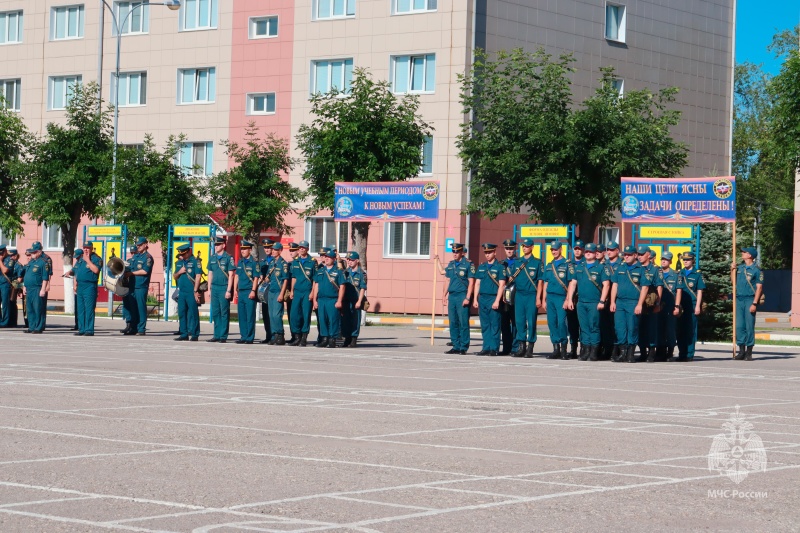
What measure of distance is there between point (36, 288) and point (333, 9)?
2343 cm

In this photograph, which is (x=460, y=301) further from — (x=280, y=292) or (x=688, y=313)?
(x=688, y=313)

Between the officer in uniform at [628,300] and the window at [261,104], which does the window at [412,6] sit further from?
the officer in uniform at [628,300]

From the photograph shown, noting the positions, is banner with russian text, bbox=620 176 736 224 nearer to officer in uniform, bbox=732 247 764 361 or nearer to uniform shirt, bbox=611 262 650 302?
officer in uniform, bbox=732 247 764 361

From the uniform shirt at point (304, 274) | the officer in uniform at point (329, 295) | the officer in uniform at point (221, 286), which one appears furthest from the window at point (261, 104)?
the officer in uniform at point (329, 295)

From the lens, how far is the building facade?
159 feet

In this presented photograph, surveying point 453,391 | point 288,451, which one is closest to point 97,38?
point 453,391

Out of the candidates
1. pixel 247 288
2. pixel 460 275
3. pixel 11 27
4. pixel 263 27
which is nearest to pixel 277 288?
pixel 247 288

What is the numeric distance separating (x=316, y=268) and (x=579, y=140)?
51.1 feet

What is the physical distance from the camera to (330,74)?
168 ft

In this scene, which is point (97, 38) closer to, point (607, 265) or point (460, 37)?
point (460, 37)

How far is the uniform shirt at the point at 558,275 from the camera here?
82.1 ft

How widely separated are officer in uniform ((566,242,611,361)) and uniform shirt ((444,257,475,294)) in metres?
2.34

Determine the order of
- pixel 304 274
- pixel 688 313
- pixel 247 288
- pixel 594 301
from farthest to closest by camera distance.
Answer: pixel 247 288 → pixel 304 274 → pixel 688 313 → pixel 594 301

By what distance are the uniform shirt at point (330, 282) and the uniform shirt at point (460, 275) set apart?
2058 millimetres
